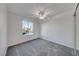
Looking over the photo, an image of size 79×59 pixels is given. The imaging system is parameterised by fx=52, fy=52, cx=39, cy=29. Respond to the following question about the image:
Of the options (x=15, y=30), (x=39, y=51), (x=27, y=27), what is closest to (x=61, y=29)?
(x=39, y=51)

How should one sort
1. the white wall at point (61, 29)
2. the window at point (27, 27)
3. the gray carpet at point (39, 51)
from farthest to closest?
the window at point (27, 27)
the white wall at point (61, 29)
the gray carpet at point (39, 51)

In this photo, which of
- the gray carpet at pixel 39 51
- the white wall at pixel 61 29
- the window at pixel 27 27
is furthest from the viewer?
the window at pixel 27 27

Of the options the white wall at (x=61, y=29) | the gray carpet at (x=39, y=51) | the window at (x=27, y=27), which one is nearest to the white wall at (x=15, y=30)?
the window at (x=27, y=27)

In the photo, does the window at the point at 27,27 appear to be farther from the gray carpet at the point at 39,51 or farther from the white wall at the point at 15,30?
the gray carpet at the point at 39,51

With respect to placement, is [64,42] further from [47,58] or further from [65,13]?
[47,58]

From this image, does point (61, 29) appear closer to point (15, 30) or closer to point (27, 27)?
point (27, 27)

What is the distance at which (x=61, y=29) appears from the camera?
3.88 m

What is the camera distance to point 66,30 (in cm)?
357

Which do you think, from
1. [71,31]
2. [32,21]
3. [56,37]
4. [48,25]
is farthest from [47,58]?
[32,21]

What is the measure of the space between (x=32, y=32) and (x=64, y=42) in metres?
2.99

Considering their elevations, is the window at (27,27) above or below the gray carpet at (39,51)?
above

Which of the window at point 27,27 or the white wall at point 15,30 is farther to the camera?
the window at point 27,27

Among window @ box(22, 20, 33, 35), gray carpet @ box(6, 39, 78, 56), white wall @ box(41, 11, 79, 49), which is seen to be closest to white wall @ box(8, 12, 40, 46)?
window @ box(22, 20, 33, 35)

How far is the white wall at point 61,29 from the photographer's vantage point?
337cm
